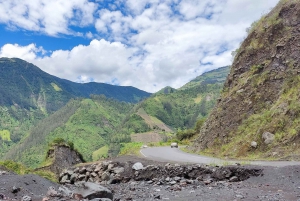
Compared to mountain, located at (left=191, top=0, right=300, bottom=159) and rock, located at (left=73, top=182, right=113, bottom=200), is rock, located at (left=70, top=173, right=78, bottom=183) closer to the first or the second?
rock, located at (left=73, top=182, right=113, bottom=200)

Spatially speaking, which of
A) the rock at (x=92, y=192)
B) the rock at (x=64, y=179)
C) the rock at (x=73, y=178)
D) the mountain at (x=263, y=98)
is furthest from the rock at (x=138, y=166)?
the mountain at (x=263, y=98)

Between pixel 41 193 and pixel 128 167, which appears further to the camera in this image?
pixel 128 167

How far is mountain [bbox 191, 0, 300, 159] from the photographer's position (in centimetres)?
3064

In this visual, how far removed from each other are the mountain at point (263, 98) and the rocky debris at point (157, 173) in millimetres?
9423

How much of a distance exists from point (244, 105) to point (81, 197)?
101ft

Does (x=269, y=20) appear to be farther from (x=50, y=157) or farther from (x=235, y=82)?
(x=50, y=157)

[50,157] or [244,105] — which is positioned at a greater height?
[244,105]

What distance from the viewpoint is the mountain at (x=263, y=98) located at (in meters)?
30.6

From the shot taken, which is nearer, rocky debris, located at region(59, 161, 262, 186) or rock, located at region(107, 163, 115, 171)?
rocky debris, located at region(59, 161, 262, 186)

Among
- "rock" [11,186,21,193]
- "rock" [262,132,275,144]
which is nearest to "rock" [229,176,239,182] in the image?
"rock" [11,186,21,193]

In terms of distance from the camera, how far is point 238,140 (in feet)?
114

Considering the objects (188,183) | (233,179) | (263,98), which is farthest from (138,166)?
(263,98)

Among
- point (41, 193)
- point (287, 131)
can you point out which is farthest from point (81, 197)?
point (287, 131)

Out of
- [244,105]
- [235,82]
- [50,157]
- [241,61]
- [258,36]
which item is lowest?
[50,157]
